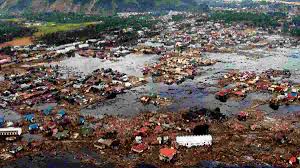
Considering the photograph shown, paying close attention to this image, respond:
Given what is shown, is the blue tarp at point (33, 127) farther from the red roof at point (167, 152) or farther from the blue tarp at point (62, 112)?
the red roof at point (167, 152)

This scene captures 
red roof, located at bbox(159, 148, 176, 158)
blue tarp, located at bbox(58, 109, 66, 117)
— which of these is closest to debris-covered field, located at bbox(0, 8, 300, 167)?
red roof, located at bbox(159, 148, 176, 158)

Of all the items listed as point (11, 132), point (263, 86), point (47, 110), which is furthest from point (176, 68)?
point (11, 132)

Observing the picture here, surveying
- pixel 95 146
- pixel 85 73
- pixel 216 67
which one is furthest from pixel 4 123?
pixel 216 67

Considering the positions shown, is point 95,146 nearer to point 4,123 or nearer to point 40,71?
point 4,123

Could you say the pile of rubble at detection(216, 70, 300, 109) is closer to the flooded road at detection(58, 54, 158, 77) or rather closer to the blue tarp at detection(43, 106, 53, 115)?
the flooded road at detection(58, 54, 158, 77)

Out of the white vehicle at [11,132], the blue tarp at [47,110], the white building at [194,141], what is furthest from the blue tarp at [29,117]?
the white building at [194,141]

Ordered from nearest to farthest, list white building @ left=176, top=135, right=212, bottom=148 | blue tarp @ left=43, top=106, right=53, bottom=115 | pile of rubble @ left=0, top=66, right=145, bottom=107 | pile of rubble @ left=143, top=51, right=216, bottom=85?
white building @ left=176, top=135, right=212, bottom=148 → blue tarp @ left=43, top=106, right=53, bottom=115 → pile of rubble @ left=0, top=66, right=145, bottom=107 → pile of rubble @ left=143, top=51, right=216, bottom=85

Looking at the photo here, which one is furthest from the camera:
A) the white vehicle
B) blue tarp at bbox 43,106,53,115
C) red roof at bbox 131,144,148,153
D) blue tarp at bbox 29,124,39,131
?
blue tarp at bbox 43,106,53,115
